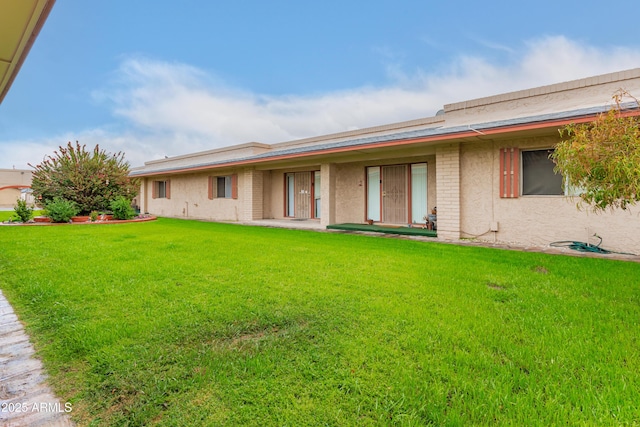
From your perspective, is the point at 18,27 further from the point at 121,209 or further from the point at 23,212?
the point at 23,212

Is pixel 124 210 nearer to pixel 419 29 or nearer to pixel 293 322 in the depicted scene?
pixel 293 322

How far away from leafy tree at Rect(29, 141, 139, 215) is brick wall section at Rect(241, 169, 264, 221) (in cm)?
632

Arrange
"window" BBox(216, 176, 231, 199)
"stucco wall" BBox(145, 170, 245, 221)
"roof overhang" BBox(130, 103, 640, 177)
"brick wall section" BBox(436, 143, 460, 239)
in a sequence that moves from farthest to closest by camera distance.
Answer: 1. "window" BBox(216, 176, 231, 199)
2. "stucco wall" BBox(145, 170, 245, 221)
3. "brick wall section" BBox(436, 143, 460, 239)
4. "roof overhang" BBox(130, 103, 640, 177)

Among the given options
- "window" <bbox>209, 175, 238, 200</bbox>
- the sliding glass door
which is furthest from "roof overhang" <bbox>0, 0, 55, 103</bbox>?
"window" <bbox>209, 175, 238, 200</bbox>

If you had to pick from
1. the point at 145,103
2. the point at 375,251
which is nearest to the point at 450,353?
the point at 375,251

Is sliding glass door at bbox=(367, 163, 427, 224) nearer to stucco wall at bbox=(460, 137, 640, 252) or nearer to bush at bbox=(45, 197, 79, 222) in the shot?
stucco wall at bbox=(460, 137, 640, 252)

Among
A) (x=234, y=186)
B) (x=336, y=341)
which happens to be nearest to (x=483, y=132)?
(x=336, y=341)

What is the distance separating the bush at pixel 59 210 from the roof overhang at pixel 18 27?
13187mm

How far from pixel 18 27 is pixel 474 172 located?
926 cm

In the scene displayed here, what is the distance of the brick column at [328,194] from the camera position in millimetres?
12266

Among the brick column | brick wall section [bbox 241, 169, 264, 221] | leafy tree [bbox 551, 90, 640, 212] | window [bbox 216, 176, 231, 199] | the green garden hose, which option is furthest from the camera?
window [bbox 216, 176, 231, 199]

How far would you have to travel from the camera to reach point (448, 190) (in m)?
9.22

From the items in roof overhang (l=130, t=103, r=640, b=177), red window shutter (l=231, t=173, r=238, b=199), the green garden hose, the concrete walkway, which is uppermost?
roof overhang (l=130, t=103, r=640, b=177)

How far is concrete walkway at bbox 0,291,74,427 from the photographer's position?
6.34 ft
